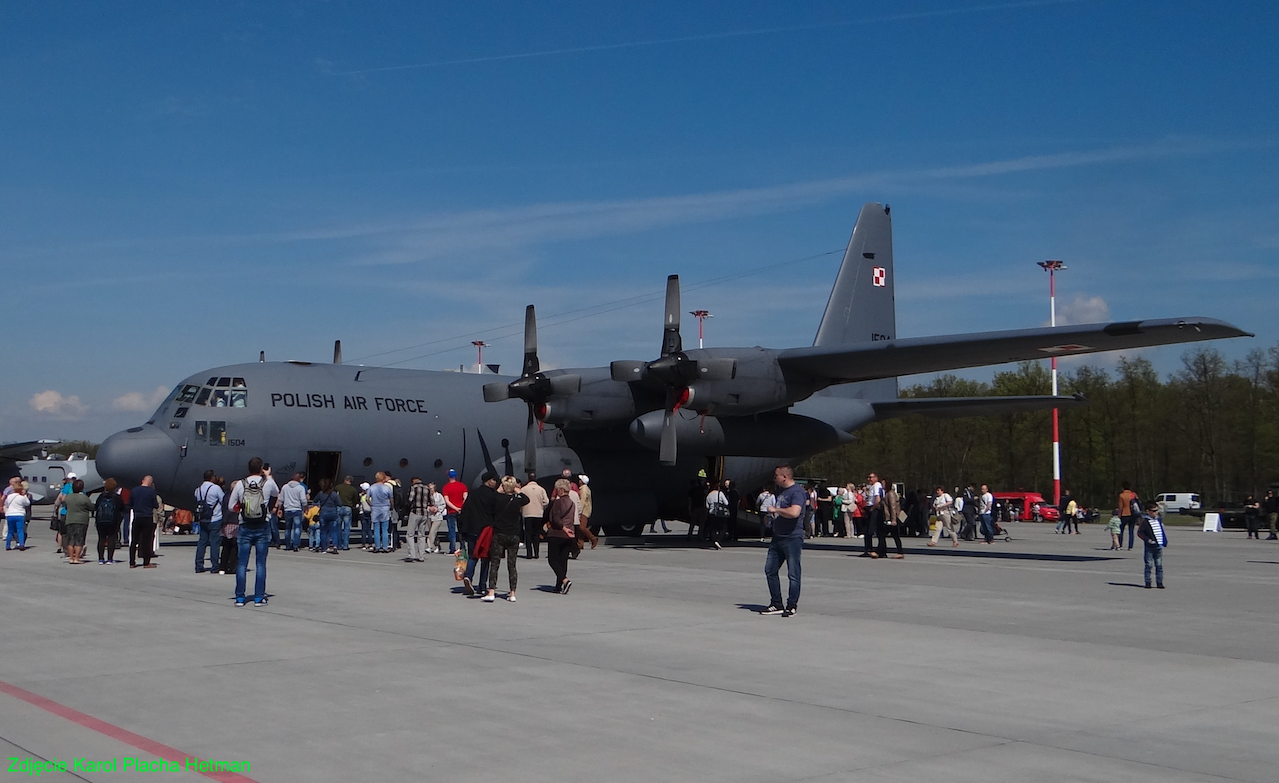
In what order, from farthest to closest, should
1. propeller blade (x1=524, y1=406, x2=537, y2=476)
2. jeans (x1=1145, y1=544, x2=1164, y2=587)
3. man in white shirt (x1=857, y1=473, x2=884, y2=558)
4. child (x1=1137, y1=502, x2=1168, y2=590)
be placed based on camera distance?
1. propeller blade (x1=524, y1=406, x2=537, y2=476)
2. man in white shirt (x1=857, y1=473, x2=884, y2=558)
3. jeans (x1=1145, y1=544, x2=1164, y2=587)
4. child (x1=1137, y1=502, x2=1168, y2=590)

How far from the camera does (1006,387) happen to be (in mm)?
68562

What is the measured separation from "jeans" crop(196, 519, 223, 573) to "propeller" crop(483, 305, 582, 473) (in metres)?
6.75

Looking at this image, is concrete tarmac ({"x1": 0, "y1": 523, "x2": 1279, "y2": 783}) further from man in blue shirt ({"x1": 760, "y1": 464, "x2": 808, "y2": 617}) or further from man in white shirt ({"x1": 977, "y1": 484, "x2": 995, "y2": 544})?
man in white shirt ({"x1": 977, "y1": 484, "x2": 995, "y2": 544})

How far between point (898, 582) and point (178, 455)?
1368 cm

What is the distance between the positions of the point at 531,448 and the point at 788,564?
11543 mm

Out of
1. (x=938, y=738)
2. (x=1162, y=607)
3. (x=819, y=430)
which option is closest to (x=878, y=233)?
(x=819, y=430)

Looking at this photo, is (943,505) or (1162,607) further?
(943,505)

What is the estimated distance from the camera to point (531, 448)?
888 inches

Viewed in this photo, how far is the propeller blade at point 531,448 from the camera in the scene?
73.1 feet

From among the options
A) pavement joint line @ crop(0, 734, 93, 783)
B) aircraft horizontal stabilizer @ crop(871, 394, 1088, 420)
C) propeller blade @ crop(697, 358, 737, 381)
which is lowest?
pavement joint line @ crop(0, 734, 93, 783)

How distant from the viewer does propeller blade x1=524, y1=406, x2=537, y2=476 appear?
73.1ft

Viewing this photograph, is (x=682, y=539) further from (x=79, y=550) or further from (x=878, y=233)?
(x=79, y=550)

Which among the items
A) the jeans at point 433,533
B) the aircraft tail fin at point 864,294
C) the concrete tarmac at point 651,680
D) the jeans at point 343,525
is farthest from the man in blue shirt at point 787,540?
the aircraft tail fin at point 864,294

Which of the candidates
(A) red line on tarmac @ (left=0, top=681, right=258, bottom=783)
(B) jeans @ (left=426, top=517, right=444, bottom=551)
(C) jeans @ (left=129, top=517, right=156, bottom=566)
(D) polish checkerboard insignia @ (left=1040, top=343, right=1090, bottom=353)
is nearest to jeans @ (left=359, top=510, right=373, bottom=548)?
(B) jeans @ (left=426, top=517, right=444, bottom=551)
